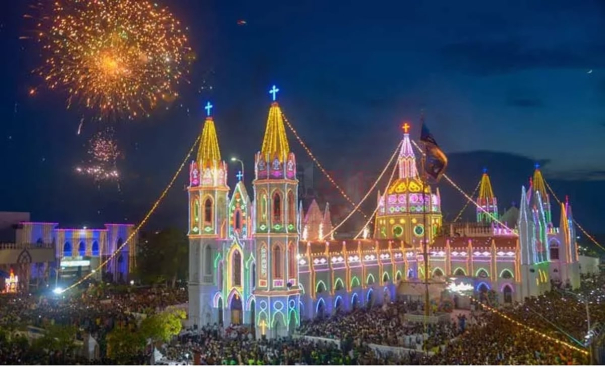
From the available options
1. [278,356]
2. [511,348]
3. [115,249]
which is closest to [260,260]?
[278,356]

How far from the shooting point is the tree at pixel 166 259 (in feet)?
188

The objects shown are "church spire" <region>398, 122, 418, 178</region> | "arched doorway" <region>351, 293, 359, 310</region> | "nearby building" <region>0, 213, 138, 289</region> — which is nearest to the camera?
"arched doorway" <region>351, 293, 359, 310</region>

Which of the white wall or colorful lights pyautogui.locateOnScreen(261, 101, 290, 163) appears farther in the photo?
the white wall

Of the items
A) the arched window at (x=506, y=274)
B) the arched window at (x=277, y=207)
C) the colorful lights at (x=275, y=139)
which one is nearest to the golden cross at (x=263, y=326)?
the arched window at (x=277, y=207)

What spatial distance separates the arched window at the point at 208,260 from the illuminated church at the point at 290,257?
0.06 metres

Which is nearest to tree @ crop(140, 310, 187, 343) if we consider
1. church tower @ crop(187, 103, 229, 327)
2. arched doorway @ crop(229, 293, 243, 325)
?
arched doorway @ crop(229, 293, 243, 325)

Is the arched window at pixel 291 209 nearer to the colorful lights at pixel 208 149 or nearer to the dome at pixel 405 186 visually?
the colorful lights at pixel 208 149

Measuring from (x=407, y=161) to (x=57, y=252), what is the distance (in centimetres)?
3569

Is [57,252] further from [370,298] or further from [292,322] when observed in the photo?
[292,322]

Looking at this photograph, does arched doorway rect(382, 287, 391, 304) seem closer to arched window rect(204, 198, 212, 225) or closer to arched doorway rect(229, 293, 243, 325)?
arched doorway rect(229, 293, 243, 325)

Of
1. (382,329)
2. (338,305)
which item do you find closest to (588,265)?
(338,305)

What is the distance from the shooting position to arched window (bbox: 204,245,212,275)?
35.6 metres

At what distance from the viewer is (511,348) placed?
71.5 ft

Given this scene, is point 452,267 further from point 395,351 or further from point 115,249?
point 115,249
